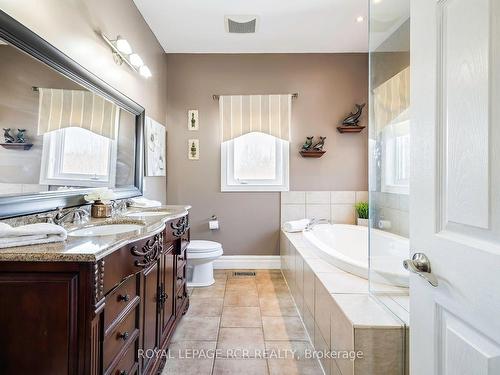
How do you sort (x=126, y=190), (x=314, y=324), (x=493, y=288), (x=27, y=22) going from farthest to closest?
(x=126, y=190)
(x=314, y=324)
(x=27, y=22)
(x=493, y=288)

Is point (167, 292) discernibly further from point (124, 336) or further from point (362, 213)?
point (362, 213)

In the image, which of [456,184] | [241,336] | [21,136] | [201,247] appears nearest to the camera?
[456,184]

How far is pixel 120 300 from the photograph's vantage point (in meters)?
1.06

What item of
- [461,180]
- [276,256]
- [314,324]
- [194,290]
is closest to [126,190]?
[194,290]

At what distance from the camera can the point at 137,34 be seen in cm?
Answer: 239

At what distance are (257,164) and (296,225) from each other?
0.88 meters

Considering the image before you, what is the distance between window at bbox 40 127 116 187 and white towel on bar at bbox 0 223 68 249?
1.52 feet

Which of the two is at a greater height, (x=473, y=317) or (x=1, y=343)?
(x=473, y=317)

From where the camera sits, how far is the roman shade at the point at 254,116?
3148 mm

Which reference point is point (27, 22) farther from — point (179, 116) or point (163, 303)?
point (179, 116)

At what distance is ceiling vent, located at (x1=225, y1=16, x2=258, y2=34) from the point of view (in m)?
2.54

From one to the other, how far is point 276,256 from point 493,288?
9.07 feet

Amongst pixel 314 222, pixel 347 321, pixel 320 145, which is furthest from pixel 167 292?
pixel 320 145

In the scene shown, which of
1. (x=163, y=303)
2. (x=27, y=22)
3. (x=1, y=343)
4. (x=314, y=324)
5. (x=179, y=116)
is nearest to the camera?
(x=1, y=343)
